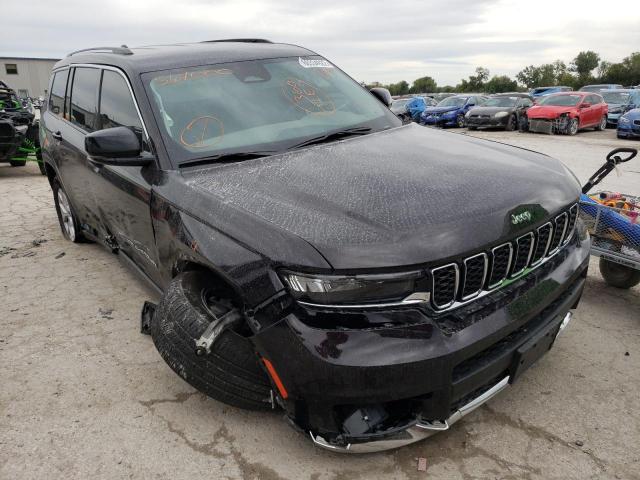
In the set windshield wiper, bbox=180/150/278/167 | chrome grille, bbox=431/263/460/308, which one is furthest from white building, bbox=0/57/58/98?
chrome grille, bbox=431/263/460/308

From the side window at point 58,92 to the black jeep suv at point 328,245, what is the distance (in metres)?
1.57

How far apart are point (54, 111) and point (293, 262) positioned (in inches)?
161

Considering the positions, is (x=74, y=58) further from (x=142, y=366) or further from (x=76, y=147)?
(x=142, y=366)

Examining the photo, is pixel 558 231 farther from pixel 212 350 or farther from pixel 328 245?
pixel 212 350

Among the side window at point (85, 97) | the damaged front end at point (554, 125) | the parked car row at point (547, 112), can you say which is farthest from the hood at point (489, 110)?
the side window at point (85, 97)

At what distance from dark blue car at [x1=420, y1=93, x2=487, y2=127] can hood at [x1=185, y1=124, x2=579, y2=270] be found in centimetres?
1934

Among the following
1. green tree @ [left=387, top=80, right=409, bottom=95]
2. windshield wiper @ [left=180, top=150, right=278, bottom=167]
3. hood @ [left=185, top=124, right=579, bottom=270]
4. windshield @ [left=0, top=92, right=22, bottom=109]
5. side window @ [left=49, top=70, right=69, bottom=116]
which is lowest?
green tree @ [left=387, top=80, right=409, bottom=95]

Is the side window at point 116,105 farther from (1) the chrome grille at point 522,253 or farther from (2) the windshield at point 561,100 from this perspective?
(2) the windshield at point 561,100

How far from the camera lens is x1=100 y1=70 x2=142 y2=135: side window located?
2971mm

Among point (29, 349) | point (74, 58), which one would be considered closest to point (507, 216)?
point (29, 349)

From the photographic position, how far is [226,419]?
103 inches

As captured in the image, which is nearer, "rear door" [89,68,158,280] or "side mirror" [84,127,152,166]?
"side mirror" [84,127,152,166]

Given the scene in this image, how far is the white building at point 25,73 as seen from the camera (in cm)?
5962

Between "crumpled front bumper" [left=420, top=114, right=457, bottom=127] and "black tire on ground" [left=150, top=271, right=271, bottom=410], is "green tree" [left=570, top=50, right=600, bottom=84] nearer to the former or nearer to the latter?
"crumpled front bumper" [left=420, top=114, right=457, bottom=127]
